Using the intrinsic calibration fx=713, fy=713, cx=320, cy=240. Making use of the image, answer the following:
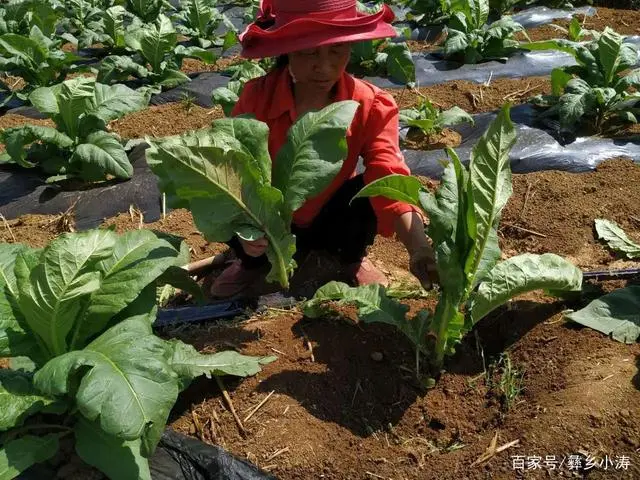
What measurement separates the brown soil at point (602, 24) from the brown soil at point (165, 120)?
3.09 metres

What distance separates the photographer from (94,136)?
12.8 feet

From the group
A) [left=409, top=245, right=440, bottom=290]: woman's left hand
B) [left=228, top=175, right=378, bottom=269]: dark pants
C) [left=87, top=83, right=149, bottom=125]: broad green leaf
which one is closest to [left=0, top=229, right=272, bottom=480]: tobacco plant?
[left=409, top=245, right=440, bottom=290]: woman's left hand

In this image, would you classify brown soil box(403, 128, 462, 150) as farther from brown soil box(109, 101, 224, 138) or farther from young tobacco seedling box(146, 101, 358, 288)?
young tobacco seedling box(146, 101, 358, 288)

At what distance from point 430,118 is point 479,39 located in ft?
5.15

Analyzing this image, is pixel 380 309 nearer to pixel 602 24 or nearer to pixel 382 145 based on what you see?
pixel 382 145

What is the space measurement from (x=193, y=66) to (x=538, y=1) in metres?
3.69

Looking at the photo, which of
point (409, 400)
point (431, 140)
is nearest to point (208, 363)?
point (409, 400)

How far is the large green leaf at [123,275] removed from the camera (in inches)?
77.7

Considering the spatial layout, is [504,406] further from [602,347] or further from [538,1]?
[538,1]

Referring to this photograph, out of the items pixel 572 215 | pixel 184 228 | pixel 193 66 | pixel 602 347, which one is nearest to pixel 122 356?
pixel 602 347

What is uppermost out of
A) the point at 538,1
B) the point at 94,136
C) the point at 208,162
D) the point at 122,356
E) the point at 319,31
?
the point at 319,31

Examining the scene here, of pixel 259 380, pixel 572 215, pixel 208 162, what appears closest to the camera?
pixel 208 162

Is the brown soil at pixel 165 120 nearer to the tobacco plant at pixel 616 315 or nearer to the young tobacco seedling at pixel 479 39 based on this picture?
the young tobacco seedling at pixel 479 39

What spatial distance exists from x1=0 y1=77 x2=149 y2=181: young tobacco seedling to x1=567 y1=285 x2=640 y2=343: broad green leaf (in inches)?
97.2
